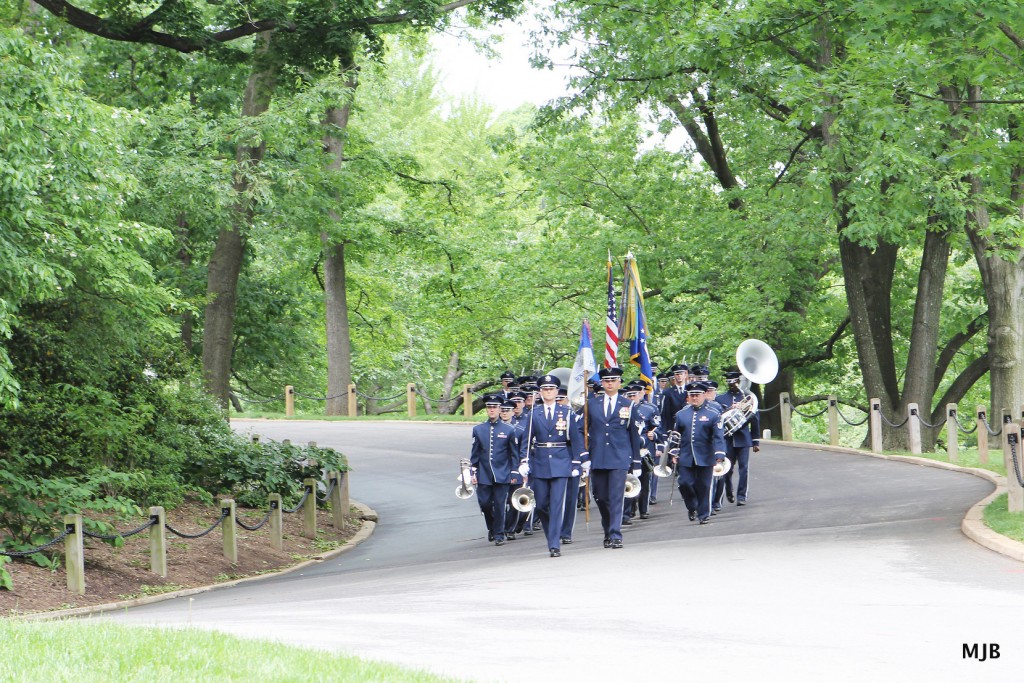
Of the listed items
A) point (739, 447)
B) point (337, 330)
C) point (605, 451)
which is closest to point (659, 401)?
point (739, 447)

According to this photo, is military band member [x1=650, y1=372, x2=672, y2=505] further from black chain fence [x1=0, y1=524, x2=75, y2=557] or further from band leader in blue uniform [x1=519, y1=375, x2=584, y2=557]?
black chain fence [x1=0, y1=524, x2=75, y2=557]

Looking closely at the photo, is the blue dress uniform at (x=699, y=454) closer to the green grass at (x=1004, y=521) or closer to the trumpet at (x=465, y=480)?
the trumpet at (x=465, y=480)

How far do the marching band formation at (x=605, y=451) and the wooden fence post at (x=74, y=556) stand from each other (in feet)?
15.8

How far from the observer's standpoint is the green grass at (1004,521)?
1253 centimetres

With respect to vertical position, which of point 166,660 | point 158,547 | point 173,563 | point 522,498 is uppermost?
point 522,498

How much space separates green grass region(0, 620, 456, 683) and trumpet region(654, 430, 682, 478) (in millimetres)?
9771

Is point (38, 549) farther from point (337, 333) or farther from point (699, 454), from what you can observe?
point (337, 333)

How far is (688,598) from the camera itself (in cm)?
1013

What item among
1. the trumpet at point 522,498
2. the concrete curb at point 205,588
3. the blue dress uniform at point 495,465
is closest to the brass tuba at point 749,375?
the trumpet at point 522,498

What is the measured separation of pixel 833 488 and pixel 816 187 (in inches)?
334

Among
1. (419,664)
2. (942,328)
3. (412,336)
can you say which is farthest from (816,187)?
(412,336)

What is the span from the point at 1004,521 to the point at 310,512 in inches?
359

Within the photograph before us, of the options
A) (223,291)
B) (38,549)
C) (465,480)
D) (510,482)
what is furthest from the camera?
(223,291)

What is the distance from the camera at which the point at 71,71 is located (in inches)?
543
